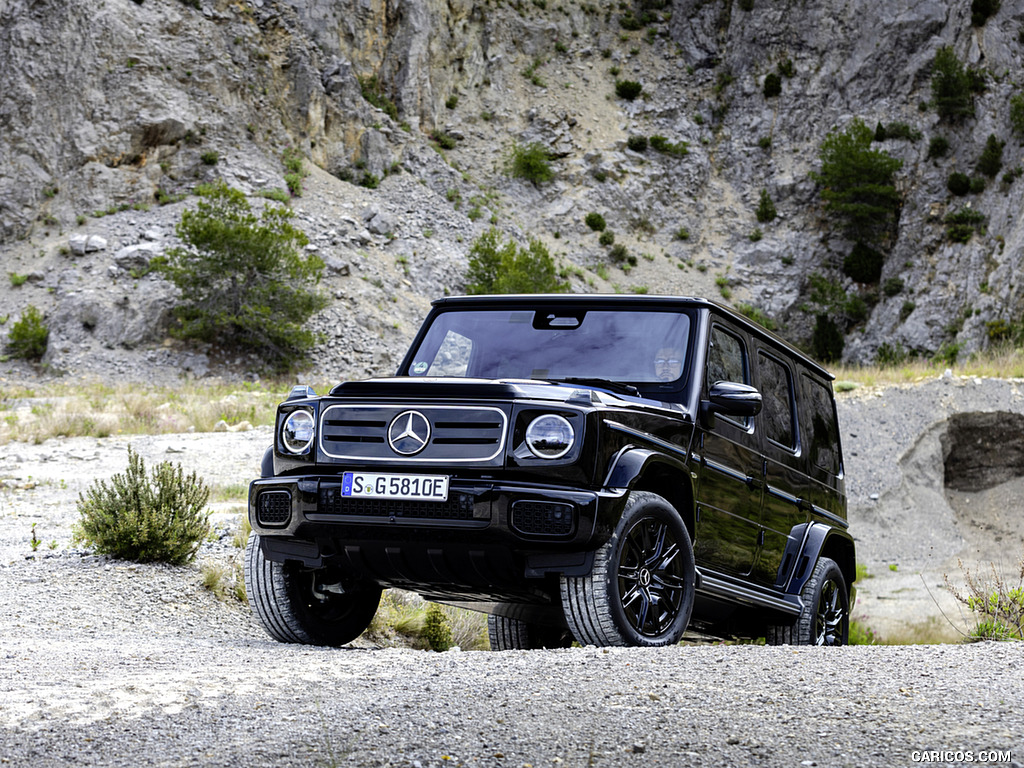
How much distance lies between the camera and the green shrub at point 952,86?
2339 inches

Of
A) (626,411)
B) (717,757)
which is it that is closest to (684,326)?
(626,411)

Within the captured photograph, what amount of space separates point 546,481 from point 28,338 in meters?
38.6

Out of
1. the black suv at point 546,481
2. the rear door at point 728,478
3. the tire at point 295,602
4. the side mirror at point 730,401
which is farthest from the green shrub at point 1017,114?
the tire at point 295,602

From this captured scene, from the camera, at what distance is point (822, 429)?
321 inches

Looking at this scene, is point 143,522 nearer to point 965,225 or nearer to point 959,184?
point 965,225

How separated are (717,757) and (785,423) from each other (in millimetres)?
4697

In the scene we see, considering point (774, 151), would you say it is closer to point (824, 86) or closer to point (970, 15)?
point (824, 86)

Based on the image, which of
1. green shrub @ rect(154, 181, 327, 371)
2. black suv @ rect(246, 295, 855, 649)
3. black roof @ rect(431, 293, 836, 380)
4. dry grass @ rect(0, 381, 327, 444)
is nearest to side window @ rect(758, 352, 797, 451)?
black suv @ rect(246, 295, 855, 649)

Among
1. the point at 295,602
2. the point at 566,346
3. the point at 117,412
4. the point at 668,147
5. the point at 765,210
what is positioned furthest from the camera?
the point at 668,147

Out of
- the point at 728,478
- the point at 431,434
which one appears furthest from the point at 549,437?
the point at 728,478

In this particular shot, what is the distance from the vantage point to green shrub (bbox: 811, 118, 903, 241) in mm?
59625

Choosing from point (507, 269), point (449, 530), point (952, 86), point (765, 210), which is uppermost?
point (952, 86)

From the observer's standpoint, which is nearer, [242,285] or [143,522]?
[143,522]

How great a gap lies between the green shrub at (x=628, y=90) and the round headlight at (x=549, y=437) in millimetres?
65846
